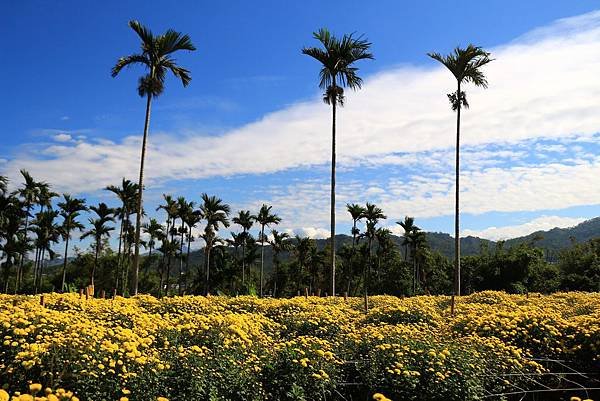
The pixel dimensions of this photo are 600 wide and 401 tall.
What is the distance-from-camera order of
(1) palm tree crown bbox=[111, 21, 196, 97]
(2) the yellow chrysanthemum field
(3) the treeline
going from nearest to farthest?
(2) the yellow chrysanthemum field < (1) palm tree crown bbox=[111, 21, 196, 97] < (3) the treeline

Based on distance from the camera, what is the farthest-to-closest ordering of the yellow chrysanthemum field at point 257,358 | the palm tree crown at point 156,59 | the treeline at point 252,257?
the treeline at point 252,257, the palm tree crown at point 156,59, the yellow chrysanthemum field at point 257,358

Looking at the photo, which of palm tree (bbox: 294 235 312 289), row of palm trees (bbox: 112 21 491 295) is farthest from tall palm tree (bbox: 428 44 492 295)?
palm tree (bbox: 294 235 312 289)

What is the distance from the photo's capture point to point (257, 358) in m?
7.11

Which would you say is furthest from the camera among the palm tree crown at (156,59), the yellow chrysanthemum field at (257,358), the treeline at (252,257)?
the treeline at (252,257)

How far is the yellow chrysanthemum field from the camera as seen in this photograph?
229 inches

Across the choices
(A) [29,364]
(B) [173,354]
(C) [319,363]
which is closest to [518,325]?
(C) [319,363]

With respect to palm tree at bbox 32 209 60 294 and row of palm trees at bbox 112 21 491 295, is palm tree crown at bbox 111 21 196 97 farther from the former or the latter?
palm tree at bbox 32 209 60 294

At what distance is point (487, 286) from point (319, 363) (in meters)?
43.2

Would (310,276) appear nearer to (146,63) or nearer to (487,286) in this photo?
(487,286)

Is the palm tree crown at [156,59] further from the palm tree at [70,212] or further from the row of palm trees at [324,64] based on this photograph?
the palm tree at [70,212]

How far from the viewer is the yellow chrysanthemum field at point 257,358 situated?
5.81 m

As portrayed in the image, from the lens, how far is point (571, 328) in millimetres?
10023

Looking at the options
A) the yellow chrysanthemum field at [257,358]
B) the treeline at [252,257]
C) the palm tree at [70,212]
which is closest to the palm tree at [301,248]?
the treeline at [252,257]

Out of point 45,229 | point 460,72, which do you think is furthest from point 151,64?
point 45,229
